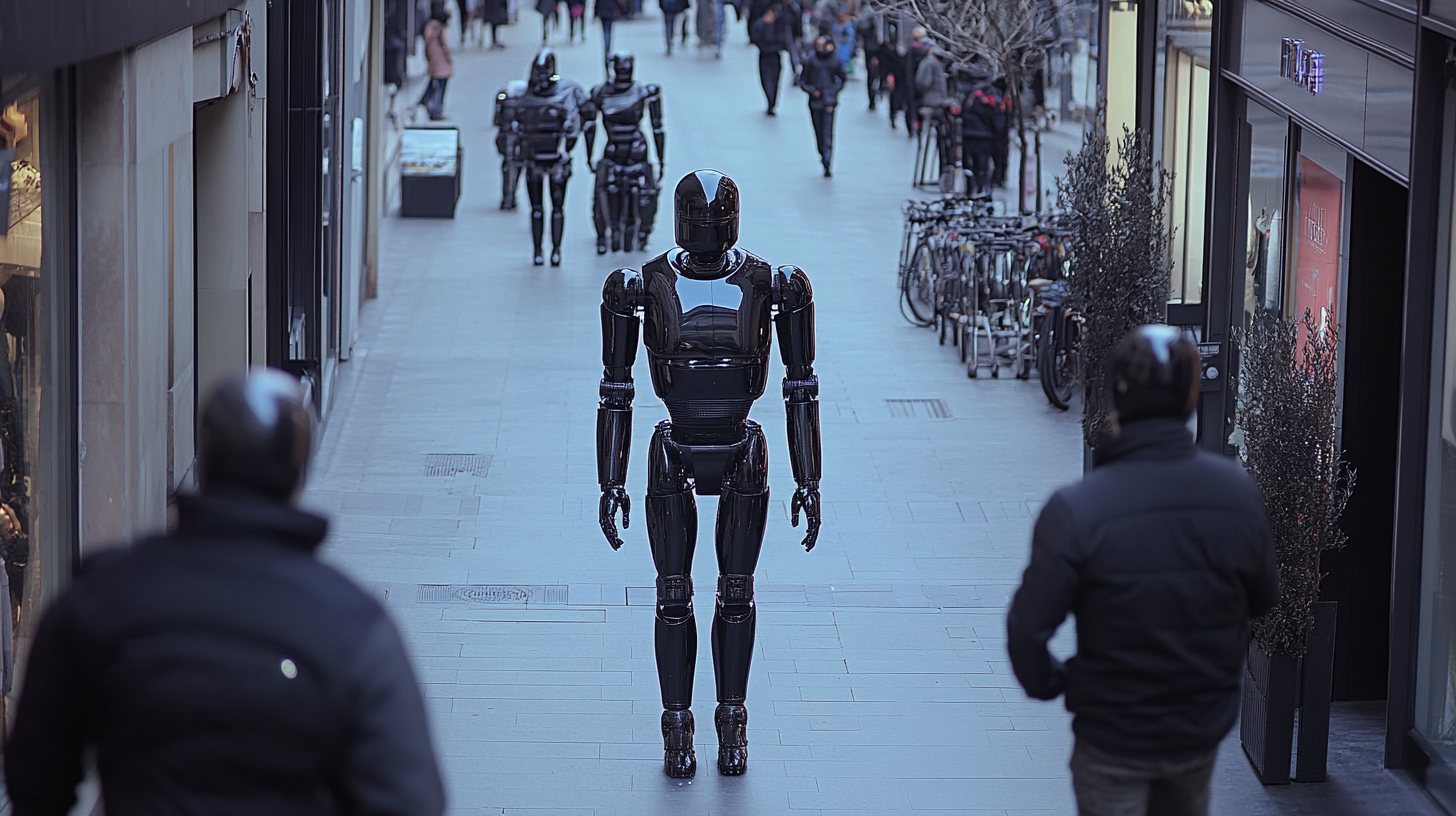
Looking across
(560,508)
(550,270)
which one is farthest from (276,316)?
(550,270)

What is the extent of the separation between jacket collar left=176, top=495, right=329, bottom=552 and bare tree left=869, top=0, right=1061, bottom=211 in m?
15.6

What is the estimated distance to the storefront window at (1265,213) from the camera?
8906mm

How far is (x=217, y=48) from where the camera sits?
8031 mm

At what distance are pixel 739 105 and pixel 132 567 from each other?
29062 mm

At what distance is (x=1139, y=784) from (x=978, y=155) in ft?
61.3

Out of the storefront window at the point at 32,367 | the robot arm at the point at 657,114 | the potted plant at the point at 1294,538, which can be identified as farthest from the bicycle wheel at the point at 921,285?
the storefront window at the point at 32,367

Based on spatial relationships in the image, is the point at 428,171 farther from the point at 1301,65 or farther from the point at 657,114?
the point at 1301,65

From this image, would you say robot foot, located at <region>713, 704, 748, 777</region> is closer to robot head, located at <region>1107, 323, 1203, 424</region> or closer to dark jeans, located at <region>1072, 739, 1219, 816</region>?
dark jeans, located at <region>1072, 739, 1219, 816</region>

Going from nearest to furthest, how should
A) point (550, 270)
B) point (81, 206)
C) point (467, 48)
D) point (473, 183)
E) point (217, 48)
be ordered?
point (81, 206)
point (217, 48)
point (550, 270)
point (473, 183)
point (467, 48)

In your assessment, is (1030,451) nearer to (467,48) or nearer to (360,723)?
(360,723)

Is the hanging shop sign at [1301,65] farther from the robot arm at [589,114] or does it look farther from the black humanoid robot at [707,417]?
the robot arm at [589,114]

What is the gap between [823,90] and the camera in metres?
24.1

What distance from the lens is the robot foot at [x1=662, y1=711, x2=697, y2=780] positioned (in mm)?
6566

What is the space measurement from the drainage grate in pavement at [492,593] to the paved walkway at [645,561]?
0.02 metres
